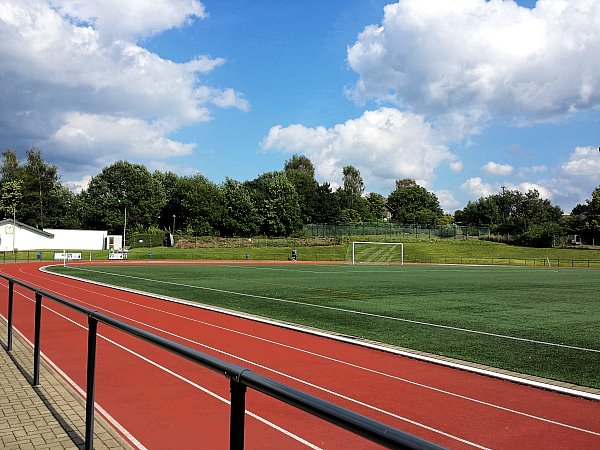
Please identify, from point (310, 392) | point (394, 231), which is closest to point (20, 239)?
point (394, 231)

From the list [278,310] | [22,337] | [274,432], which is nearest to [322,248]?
[278,310]

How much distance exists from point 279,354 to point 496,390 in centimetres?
362

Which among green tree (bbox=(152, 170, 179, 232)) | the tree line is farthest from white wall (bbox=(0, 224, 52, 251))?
green tree (bbox=(152, 170, 179, 232))

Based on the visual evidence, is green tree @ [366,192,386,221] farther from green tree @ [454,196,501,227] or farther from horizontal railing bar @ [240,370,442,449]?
horizontal railing bar @ [240,370,442,449]

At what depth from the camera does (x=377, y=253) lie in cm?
6512

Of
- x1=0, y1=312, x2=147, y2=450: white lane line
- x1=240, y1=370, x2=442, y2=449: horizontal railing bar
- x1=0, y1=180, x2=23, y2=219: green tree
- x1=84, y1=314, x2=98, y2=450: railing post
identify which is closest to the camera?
x1=240, y1=370, x2=442, y2=449: horizontal railing bar

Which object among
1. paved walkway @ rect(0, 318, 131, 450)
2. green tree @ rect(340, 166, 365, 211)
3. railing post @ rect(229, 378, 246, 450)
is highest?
green tree @ rect(340, 166, 365, 211)

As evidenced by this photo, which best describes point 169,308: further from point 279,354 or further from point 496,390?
point 496,390

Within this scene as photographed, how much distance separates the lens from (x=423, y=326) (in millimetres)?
12508

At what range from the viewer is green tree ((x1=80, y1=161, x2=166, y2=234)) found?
288 feet

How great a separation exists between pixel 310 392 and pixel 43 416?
308 cm

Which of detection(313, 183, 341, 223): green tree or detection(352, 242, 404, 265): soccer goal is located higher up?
detection(313, 183, 341, 223): green tree

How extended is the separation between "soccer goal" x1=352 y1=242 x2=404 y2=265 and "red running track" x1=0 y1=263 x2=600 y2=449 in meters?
52.8

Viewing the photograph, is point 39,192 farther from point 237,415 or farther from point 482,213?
point 482,213
